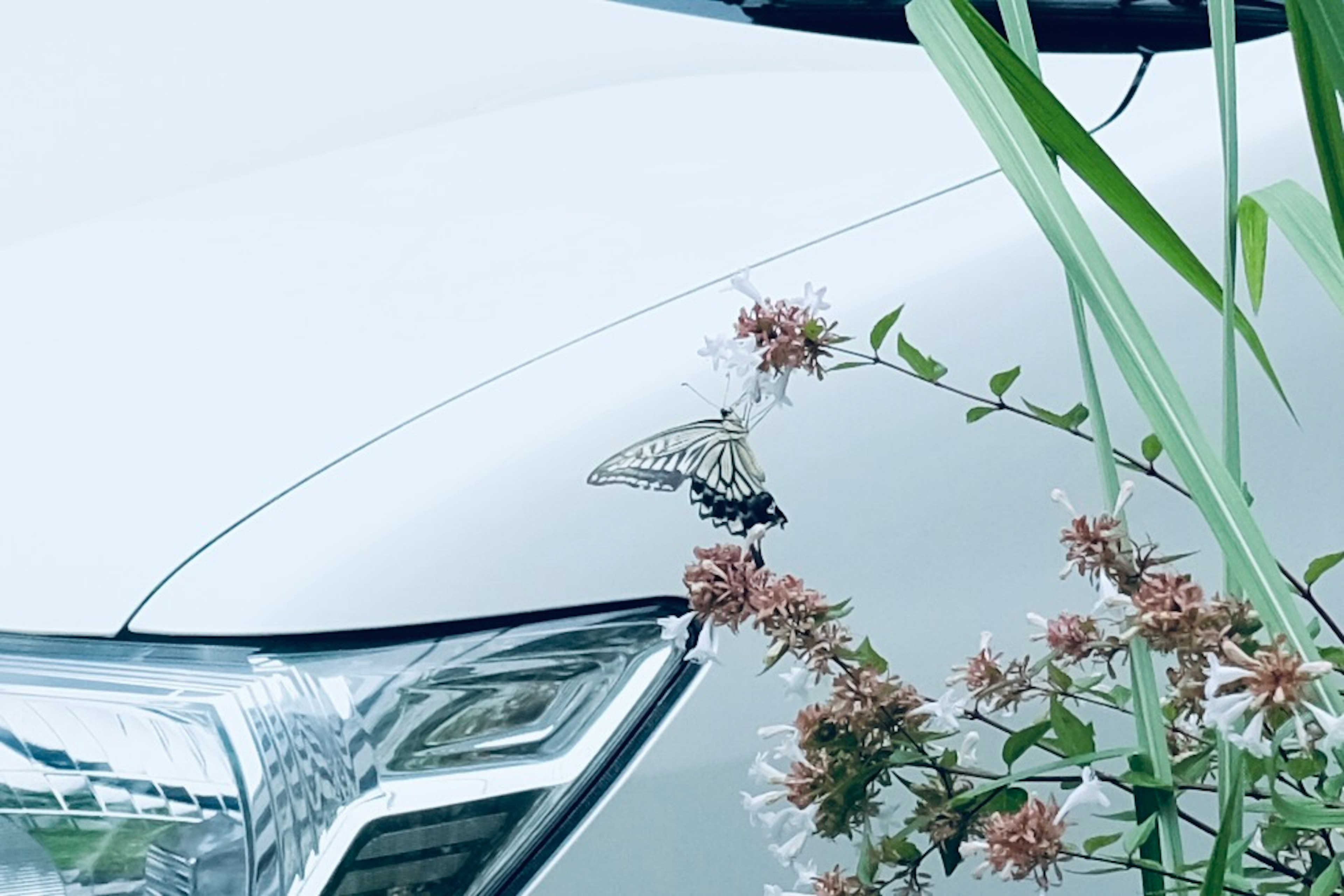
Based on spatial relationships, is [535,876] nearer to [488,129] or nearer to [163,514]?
[163,514]

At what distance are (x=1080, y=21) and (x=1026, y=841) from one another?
1108 mm

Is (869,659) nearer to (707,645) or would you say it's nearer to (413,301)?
(707,645)

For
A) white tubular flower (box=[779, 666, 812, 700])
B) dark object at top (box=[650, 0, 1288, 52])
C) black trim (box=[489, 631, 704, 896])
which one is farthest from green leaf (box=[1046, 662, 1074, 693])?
dark object at top (box=[650, 0, 1288, 52])

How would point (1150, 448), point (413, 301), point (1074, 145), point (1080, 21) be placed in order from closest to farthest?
point (1074, 145), point (1150, 448), point (413, 301), point (1080, 21)

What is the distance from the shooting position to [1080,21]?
1.66 metres

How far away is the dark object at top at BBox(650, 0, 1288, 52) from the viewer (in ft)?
5.32

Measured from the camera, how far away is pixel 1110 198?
2.48ft

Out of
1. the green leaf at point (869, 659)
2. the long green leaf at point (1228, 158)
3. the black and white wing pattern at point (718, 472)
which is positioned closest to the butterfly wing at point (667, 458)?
the black and white wing pattern at point (718, 472)

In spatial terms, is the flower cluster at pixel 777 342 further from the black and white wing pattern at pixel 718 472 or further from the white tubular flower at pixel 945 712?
the white tubular flower at pixel 945 712

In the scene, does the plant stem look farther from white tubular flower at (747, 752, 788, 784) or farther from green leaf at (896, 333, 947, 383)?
green leaf at (896, 333, 947, 383)

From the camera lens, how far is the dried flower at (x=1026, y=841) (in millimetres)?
759

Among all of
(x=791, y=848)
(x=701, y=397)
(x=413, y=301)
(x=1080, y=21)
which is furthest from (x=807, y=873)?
(x=1080, y=21)

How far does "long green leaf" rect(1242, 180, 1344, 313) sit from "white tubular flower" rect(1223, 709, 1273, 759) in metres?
0.19

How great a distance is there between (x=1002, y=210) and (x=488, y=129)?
0.49 meters
